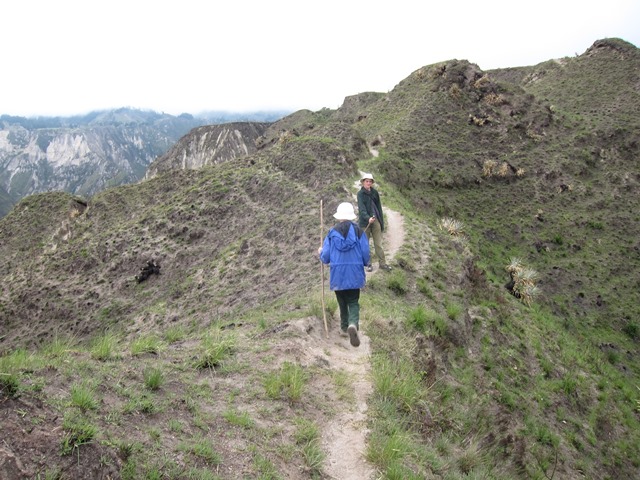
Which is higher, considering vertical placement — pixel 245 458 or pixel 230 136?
pixel 230 136

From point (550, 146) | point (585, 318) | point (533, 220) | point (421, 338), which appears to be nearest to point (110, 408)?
point (421, 338)

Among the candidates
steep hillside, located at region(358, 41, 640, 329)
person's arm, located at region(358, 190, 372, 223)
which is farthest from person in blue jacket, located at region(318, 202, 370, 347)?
steep hillside, located at region(358, 41, 640, 329)

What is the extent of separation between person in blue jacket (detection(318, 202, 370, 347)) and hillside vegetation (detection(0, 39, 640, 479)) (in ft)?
2.98

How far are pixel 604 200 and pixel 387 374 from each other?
103ft

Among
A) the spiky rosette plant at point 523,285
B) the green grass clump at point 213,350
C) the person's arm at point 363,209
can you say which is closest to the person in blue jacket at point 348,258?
the green grass clump at point 213,350

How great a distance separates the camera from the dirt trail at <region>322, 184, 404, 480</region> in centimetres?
468

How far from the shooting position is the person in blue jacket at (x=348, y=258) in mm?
7250

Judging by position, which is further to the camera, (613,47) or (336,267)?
(613,47)

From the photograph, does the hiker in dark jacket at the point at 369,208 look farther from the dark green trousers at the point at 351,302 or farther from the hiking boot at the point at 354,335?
the hiking boot at the point at 354,335

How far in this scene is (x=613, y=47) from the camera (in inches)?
1956

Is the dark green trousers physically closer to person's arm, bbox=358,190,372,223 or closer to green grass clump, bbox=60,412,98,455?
person's arm, bbox=358,190,372,223

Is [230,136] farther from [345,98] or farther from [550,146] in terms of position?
[550,146]

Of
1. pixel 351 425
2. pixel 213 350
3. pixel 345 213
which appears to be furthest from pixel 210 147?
pixel 351 425

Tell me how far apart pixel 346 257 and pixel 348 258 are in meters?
0.04
